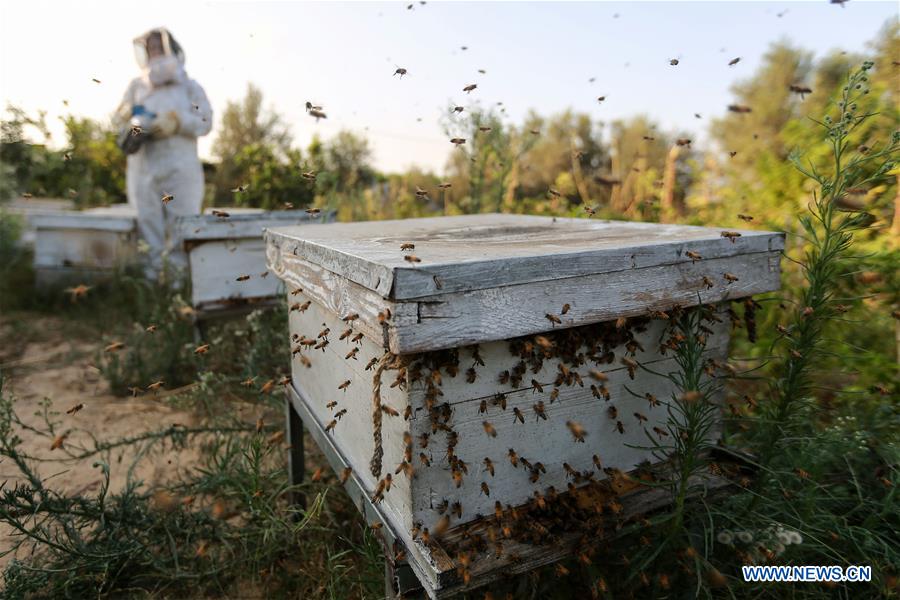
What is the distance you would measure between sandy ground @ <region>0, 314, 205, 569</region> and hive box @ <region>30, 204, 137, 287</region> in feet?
2.05

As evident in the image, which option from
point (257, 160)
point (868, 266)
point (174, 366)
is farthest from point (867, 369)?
point (257, 160)

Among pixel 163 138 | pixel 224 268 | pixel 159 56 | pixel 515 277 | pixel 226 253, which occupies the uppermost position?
pixel 159 56

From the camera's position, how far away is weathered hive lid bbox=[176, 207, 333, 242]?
11.3 feet

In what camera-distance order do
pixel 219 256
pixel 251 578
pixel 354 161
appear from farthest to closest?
1. pixel 354 161
2. pixel 219 256
3. pixel 251 578

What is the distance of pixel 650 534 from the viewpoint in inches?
61.2

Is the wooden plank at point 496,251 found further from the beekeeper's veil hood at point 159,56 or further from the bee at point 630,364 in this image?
the beekeeper's veil hood at point 159,56

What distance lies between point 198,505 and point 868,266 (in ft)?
10.9

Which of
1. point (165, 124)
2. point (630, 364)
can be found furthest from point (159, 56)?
point (630, 364)

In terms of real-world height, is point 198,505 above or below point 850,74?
below

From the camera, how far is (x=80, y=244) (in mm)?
5473

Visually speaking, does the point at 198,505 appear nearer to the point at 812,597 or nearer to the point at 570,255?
the point at 570,255

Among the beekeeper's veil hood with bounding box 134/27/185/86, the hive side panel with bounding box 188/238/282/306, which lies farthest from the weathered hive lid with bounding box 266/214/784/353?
the beekeeper's veil hood with bounding box 134/27/185/86

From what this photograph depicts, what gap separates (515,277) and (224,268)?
303 centimetres

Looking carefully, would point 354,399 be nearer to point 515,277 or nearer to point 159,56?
point 515,277
